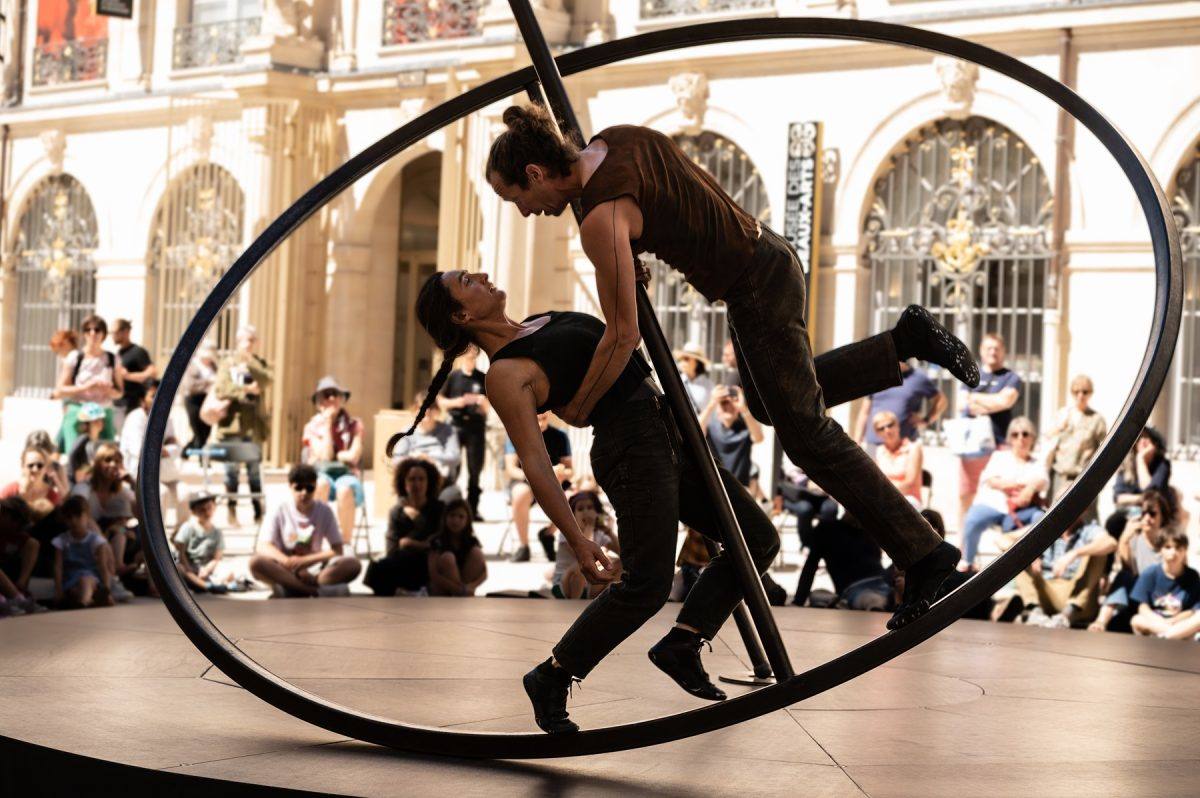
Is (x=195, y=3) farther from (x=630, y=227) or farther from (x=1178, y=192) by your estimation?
(x=630, y=227)

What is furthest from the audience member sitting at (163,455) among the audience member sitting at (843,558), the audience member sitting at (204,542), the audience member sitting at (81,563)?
the audience member sitting at (843,558)

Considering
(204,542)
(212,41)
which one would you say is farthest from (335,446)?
(212,41)

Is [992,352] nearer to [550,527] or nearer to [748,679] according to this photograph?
[550,527]

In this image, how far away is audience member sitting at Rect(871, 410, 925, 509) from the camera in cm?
929

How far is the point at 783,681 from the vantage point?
4.04 metres

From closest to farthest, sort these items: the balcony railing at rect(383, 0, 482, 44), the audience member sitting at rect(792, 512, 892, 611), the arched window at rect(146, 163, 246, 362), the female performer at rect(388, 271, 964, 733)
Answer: the female performer at rect(388, 271, 964, 733) → the audience member sitting at rect(792, 512, 892, 611) → the balcony railing at rect(383, 0, 482, 44) → the arched window at rect(146, 163, 246, 362)

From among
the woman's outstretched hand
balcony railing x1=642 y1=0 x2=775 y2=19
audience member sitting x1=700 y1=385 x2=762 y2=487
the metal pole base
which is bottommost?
the metal pole base

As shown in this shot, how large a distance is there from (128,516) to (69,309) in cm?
1346

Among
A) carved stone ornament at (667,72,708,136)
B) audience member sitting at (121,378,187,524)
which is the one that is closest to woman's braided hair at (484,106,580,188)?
audience member sitting at (121,378,187,524)

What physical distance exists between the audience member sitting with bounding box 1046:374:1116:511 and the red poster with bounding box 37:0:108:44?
1515 cm

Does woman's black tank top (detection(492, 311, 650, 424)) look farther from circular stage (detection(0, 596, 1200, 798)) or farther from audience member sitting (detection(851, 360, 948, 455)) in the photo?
audience member sitting (detection(851, 360, 948, 455))

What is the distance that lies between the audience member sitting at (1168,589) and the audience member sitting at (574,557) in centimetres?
257

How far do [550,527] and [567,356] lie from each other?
636 cm

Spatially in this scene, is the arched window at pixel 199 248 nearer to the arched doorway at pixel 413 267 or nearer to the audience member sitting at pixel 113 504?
the arched doorway at pixel 413 267
